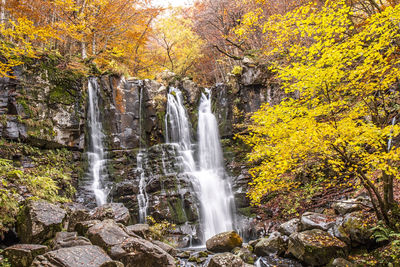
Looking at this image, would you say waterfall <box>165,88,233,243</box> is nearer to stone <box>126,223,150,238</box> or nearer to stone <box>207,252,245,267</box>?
stone <box>126,223,150,238</box>

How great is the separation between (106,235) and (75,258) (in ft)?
4.20

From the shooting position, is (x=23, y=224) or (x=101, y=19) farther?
(x=101, y=19)

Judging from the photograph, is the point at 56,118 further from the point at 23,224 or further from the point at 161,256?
the point at 161,256

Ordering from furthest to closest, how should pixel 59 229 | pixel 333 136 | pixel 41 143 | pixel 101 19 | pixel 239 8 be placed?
pixel 239 8 < pixel 101 19 < pixel 41 143 < pixel 59 229 < pixel 333 136

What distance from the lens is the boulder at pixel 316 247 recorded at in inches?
225

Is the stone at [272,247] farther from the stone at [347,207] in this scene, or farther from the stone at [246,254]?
the stone at [347,207]

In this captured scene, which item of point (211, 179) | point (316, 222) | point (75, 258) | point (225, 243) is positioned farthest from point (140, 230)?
point (211, 179)

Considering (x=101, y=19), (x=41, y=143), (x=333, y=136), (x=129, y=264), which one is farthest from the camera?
(x=101, y=19)

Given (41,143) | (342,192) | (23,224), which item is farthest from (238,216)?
(41,143)

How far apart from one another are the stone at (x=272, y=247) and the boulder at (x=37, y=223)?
5578 mm

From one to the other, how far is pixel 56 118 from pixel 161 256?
9337 millimetres

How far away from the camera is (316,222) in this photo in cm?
681

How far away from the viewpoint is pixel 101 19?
14461mm

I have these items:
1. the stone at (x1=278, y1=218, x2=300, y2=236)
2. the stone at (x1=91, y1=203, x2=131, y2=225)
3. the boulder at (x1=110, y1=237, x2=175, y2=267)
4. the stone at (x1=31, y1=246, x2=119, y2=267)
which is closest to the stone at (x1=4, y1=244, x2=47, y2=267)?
the stone at (x1=31, y1=246, x2=119, y2=267)
